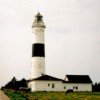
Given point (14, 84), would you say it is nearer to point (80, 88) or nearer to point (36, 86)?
point (36, 86)

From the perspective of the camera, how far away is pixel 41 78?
6212 centimetres

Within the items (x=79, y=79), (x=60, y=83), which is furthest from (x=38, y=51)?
(x=79, y=79)

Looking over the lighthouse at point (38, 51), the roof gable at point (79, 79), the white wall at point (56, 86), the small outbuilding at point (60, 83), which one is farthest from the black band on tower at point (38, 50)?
the roof gable at point (79, 79)

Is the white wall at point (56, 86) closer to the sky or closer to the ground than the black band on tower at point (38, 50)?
closer to the ground

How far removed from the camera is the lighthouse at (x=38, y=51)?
61.7 meters

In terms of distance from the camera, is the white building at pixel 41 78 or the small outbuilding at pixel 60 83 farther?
the small outbuilding at pixel 60 83

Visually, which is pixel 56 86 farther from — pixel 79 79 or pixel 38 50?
pixel 38 50

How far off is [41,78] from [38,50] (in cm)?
426

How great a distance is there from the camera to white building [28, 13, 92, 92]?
6184 cm

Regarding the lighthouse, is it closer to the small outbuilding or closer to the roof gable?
the small outbuilding

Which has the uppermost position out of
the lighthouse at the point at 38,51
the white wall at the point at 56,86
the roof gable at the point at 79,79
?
the lighthouse at the point at 38,51

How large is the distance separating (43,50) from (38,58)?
1.43 metres

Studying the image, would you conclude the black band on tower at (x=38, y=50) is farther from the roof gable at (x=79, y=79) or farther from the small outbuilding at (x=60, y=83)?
the roof gable at (x=79, y=79)

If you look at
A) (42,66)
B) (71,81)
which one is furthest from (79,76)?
(42,66)
